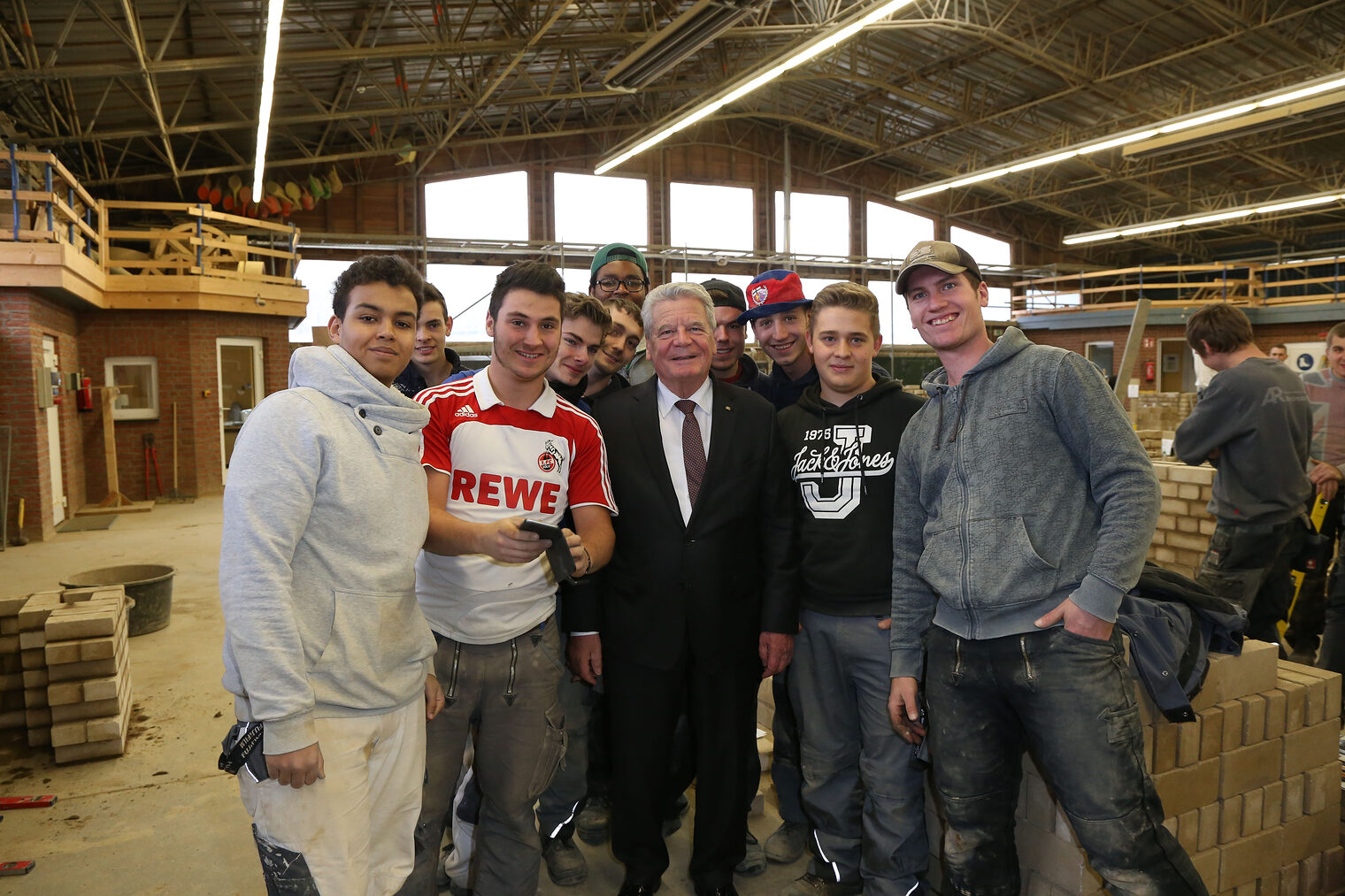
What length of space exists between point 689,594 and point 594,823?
1.39 meters

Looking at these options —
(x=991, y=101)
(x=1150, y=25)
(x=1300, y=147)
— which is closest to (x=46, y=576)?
(x=1150, y=25)

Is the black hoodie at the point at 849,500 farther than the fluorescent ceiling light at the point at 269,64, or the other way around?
the fluorescent ceiling light at the point at 269,64

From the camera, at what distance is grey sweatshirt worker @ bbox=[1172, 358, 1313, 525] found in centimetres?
420

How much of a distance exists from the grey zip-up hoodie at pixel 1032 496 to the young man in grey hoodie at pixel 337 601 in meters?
1.49

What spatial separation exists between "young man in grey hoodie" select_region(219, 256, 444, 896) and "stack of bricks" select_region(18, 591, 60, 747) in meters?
3.35

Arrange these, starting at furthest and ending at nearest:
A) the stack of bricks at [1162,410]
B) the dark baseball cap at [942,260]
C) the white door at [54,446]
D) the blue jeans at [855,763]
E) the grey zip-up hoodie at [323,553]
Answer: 1. the stack of bricks at [1162,410]
2. the white door at [54,446]
3. the blue jeans at [855,763]
4. the dark baseball cap at [942,260]
5. the grey zip-up hoodie at [323,553]

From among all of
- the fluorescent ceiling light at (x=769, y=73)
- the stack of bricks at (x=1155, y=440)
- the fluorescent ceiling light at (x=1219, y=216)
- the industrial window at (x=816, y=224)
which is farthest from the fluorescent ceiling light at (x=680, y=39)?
the fluorescent ceiling light at (x=1219, y=216)

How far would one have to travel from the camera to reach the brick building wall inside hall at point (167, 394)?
11781 millimetres

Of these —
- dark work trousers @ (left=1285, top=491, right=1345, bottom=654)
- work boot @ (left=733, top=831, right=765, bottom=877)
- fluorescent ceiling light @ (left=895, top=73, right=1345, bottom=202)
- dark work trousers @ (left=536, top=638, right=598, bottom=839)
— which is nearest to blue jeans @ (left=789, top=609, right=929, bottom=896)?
work boot @ (left=733, top=831, right=765, bottom=877)

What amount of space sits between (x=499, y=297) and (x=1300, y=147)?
23.4m

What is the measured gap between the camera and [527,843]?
2.43 metres

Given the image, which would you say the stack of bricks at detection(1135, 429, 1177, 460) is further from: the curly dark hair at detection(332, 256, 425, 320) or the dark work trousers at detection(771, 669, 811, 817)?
the curly dark hair at detection(332, 256, 425, 320)

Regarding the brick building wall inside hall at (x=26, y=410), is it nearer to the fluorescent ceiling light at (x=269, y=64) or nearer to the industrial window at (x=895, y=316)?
the fluorescent ceiling light at (x=269, y=64)

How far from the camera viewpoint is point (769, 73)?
11.7m
